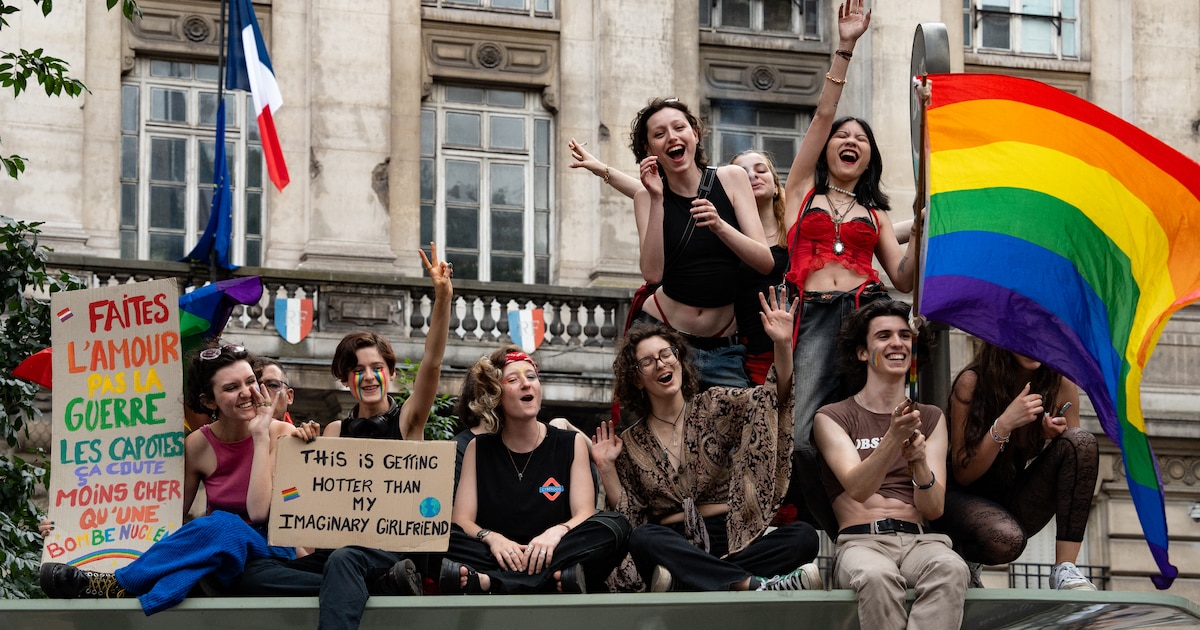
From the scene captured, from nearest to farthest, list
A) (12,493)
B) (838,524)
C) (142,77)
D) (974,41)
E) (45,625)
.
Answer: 1. (45,625)
2. (838,524)
3. (12,493)
4. (142,77)
5. (974,41)

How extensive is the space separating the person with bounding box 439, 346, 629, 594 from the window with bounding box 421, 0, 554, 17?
1414cm

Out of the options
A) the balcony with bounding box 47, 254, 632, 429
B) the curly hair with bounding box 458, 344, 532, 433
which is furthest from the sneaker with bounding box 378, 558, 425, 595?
the balcony with bounding box 47, 254, 632, 429

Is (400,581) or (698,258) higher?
(698,258)

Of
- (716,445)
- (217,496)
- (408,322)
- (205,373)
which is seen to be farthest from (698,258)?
(408,322)

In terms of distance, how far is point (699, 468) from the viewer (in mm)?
8992

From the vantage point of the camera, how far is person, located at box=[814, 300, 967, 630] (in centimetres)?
834

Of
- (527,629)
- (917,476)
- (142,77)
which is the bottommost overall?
(527,629)

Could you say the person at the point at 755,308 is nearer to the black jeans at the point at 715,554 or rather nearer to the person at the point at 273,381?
the black jeans at the point at 715,554

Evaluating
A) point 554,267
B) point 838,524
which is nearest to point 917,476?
point 838,524

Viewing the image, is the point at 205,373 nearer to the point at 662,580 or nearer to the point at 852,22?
the point at 662,580

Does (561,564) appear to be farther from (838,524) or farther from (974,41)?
(974,41)

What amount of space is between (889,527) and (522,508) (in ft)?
5.18

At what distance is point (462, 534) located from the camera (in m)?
8.80

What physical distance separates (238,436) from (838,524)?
267cm
